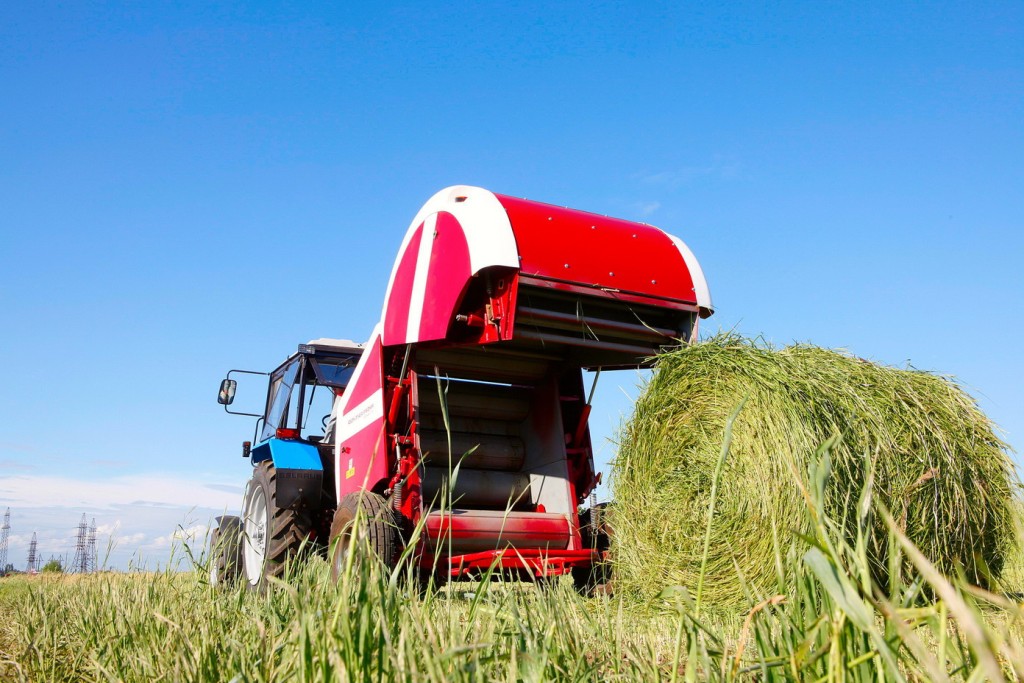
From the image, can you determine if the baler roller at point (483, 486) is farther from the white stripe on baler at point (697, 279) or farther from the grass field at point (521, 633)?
the grass field at point (521, 633)

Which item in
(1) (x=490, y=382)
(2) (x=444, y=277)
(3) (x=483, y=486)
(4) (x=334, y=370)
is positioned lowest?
(3) (x=483, y=486)

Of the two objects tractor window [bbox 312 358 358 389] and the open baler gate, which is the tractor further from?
tractor window [bbox 312 358 358 389]

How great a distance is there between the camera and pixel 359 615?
1.65m

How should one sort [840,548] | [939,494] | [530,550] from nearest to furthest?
[840,548], [939,494], [530,550]

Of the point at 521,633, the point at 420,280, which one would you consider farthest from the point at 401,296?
the point at 521,633

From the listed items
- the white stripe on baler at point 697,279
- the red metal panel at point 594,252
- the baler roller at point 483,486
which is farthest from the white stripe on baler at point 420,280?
the white stripe on baler at point 697,279

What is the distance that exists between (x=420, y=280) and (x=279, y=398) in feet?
9.41

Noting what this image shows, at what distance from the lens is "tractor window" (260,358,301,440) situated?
312 inches

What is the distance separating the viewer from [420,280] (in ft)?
20.2

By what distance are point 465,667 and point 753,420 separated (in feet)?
8.29

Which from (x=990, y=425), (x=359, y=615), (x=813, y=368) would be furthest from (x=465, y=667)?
(x=990, y=425)

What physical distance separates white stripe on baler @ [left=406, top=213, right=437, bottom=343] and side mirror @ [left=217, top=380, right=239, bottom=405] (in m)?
2.66

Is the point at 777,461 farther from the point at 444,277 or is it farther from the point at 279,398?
the point at 279,398

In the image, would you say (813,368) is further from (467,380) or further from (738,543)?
(467,380)
